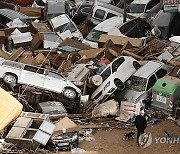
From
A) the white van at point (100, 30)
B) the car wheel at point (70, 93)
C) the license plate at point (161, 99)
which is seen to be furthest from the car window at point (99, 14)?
the license plate at point (161, 99)

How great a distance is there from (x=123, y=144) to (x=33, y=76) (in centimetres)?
414

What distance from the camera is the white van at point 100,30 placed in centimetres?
2342

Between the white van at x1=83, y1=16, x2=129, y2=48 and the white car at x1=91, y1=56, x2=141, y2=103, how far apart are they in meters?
4.24

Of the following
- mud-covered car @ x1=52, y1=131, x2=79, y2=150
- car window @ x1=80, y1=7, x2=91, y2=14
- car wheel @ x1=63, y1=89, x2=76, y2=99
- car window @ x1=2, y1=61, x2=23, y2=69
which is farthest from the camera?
car window @ x1=80, y1=7, x2=91, y2=14

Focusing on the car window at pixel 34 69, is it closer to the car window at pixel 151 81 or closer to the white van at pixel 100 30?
the car window at pixel 151 81

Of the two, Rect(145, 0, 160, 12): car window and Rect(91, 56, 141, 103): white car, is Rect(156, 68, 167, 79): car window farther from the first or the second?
Rect(145, 0, 160, 12): car window

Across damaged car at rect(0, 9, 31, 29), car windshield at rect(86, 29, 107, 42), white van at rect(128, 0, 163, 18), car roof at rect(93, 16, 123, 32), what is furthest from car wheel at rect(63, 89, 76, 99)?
white van at rect(128, 0, 163, 18)

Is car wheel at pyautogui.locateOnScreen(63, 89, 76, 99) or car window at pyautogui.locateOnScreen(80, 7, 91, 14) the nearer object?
car wheel at pyautogui.locateOnScreen(63, 89, 76, 99)

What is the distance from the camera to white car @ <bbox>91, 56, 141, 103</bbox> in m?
17.7

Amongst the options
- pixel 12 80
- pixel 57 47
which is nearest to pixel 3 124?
pixel 12 80

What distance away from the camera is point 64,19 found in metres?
25.1

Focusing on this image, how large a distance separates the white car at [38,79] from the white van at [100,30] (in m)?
5.32

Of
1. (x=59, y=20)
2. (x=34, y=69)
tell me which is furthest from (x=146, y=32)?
(x=34, y=69)

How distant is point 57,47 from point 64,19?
357 cm
